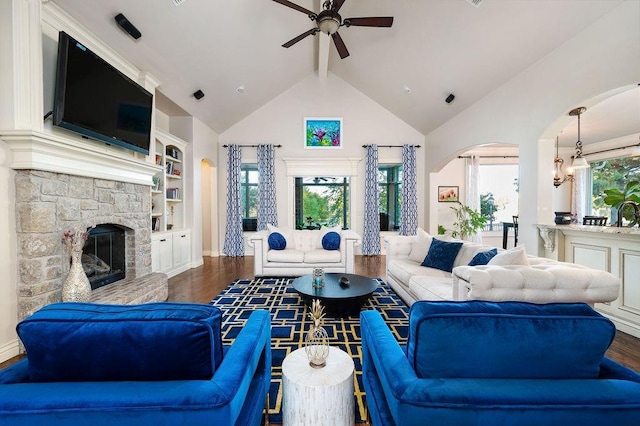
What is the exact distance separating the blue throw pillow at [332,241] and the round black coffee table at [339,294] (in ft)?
4.83

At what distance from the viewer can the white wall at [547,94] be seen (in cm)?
271

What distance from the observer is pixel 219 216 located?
7266 millimetres

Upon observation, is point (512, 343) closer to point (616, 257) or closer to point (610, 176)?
point (616, 257)

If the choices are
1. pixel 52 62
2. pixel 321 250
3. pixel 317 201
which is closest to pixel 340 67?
pixel 317 201

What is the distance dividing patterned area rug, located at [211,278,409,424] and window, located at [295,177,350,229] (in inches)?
123

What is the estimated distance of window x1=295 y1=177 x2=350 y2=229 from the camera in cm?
744

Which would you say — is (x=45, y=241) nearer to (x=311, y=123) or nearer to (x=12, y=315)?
(x=12, y=315)

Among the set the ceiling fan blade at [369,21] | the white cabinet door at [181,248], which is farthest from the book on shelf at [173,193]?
the ceiling fan blade at [369,21]

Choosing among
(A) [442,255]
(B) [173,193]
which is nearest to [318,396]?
(A) [442,255]

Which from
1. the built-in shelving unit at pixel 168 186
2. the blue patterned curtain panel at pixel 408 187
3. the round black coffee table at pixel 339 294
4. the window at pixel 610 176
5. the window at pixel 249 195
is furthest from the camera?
the window at pixel 249 195

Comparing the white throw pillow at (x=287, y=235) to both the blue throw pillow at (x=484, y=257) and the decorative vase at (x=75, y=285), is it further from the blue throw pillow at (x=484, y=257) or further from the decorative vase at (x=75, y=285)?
the blue throw pillow at (x=484, y=257)

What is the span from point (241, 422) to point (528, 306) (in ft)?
3.62

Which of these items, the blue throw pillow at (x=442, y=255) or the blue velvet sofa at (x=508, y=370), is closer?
the blue velvet sofa at (x=508, y=370)

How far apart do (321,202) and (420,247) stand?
3.73 meters
